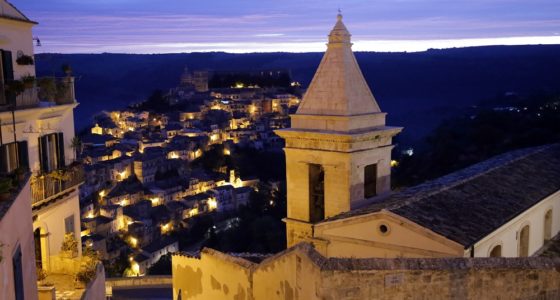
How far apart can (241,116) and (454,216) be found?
116 m

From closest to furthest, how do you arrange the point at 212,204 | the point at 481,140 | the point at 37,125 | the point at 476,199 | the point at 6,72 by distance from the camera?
1. the point at 6,72
2. the point at 476,199
3. the point at 37,125
4. the point at 481,140
5. the point at 212,204

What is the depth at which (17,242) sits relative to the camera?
8.12m

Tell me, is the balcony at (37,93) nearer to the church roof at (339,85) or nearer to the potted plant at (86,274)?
the potted plant at (86,274)

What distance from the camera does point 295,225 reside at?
16.0 meters

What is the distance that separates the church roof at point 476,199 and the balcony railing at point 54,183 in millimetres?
6944

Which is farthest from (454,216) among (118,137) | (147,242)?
(118,137)

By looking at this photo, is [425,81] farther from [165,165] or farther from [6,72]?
[6,72]

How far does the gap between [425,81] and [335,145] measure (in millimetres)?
103741

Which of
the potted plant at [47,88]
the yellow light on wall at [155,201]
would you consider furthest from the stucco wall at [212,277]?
the yellow light on wall at [155,201]

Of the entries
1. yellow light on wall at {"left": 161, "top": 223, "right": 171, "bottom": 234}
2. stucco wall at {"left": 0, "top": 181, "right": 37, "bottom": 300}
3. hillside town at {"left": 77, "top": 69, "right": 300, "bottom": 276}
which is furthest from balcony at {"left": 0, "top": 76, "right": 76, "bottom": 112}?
yellow light on wall at {"left": 161, "top": 223, "right": 171, "bottom": 234}

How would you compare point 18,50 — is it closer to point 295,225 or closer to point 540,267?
point 295,225

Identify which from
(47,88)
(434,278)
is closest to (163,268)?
(47,88)

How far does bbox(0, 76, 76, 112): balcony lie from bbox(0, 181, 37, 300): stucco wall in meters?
4.40

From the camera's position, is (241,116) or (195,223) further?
(241,116)
